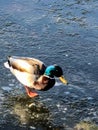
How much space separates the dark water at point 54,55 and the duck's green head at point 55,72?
437 mm

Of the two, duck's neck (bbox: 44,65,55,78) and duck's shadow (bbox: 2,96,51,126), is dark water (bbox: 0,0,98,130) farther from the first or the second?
duck's neck (bbox: 44,65,55,78)

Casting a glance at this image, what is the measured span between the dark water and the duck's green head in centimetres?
44

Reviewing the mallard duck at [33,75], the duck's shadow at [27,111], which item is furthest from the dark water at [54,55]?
the mallard duck at [33,75]

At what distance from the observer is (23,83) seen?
829 cm

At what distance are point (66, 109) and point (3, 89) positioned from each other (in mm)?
1333

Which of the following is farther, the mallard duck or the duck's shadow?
the mallard duck

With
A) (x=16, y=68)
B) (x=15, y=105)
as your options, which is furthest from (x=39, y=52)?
(x=15, y=105)

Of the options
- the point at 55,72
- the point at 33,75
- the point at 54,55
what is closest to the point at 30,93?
the point at 33,75

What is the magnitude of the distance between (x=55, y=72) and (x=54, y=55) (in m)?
1.81

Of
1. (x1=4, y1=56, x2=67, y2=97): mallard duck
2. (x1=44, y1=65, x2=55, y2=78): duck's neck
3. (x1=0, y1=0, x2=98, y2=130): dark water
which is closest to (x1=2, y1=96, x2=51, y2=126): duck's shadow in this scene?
(x1=0, y1=0, x2=98, y2=130): dark water

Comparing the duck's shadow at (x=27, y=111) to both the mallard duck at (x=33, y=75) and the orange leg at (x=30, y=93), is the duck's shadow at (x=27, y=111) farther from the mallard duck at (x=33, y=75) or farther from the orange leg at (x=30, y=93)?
the mallard duck at (x=33, y=75)

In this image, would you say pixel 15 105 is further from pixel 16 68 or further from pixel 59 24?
pixel 59 24

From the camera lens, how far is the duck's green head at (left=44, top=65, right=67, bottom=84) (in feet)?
26.0

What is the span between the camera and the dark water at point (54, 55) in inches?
300
